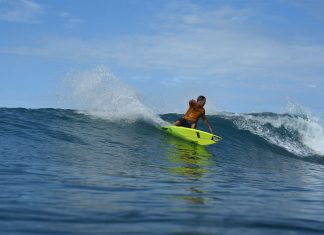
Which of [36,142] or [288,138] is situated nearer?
[36,142]

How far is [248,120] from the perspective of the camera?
21281 mm

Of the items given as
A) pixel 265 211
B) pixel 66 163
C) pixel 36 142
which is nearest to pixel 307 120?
pixel 36 142

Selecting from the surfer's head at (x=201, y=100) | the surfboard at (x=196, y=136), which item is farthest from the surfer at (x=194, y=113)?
the surfboard at (x=196, y=136)

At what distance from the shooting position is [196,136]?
14.8 m

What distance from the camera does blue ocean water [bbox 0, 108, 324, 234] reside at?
154 inches

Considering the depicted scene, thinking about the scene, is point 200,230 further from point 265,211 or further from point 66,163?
point 66,163

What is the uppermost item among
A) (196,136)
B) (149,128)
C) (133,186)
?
(149,128)

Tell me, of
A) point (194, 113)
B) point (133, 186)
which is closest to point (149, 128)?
point (194, 113)

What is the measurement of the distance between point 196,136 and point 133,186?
8.64 m

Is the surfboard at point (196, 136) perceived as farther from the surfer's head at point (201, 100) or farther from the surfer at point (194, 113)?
the surfer's head at point (201, 100)

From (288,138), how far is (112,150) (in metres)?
10.8

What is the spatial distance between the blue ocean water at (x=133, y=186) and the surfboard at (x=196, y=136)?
34cm

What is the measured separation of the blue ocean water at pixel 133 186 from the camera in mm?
3908

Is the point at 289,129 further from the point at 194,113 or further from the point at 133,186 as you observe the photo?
the point at 133,186
